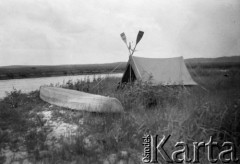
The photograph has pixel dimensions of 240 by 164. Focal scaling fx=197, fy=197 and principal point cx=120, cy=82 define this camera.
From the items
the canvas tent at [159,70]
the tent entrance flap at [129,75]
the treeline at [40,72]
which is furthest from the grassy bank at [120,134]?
the treeline at [40,72]

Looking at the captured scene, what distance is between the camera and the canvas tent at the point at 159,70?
29.6ft

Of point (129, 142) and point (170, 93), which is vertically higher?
point (170, 93)

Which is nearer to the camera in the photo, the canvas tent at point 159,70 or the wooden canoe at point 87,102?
the wooden canoe at point 87,102

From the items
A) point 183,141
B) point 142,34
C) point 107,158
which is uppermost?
point 142,34

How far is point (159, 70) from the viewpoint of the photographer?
9.80 meters

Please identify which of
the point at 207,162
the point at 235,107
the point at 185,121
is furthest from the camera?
the point at 185,121

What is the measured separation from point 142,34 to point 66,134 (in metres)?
6.02

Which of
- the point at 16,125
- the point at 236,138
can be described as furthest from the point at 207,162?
the point at 16,125

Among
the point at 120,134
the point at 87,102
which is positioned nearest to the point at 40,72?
the point at 87,102

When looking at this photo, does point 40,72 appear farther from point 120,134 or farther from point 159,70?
point 120,134

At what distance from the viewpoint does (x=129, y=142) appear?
3557 millimetres

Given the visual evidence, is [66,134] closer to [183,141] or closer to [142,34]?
[183,141]

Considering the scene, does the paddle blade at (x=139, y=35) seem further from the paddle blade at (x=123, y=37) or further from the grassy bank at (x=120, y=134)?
the grassy bank at (x=120, y=134)

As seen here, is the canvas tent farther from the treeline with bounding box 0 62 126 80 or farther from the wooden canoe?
the treeline with bounding box 0 62 126 80
